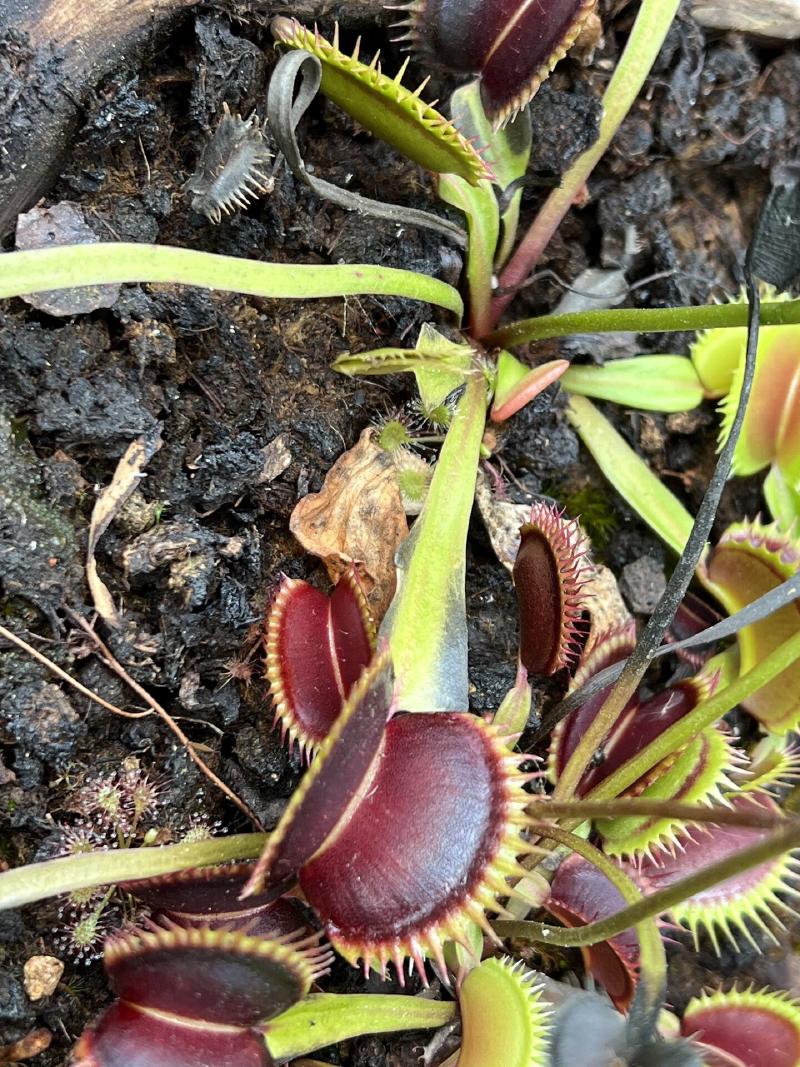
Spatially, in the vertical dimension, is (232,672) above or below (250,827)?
above

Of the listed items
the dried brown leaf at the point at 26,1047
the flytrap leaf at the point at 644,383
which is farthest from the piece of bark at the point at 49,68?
the dried brown leaf at the point at 26,1047

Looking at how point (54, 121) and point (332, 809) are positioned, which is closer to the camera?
point (332, 809)

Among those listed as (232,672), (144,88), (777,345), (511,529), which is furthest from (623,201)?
(232,672)

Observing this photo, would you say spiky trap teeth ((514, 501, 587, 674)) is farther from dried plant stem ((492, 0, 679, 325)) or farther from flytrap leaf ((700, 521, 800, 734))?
dried plant stem ((492, 0, 679, 325))

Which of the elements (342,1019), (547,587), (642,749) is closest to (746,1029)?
(642,749)

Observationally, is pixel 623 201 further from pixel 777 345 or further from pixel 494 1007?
pixel 494 1007

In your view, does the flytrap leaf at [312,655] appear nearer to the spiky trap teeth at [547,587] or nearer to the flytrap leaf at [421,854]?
the flytrap leaf at [421,854]

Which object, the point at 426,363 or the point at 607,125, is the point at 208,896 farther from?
the point at 607,125
